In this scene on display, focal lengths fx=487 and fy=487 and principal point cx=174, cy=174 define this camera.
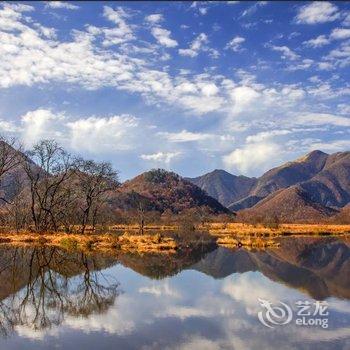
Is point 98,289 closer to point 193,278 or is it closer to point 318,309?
point 193,278

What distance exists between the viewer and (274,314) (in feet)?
69.8

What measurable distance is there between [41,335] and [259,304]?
35.0ft

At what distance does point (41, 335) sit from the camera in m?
17.2

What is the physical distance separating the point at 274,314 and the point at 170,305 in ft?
16.2

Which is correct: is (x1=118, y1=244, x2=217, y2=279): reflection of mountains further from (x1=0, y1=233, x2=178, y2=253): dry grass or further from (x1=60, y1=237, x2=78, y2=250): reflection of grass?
(x1=60, y1=237, x2=78, y2=250): reflection of grass

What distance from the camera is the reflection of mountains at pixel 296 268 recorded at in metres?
29.6

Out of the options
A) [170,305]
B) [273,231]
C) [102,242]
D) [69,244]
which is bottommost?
[170,305]

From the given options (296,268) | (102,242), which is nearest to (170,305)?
(296,268)

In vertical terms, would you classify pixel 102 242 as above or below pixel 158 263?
above

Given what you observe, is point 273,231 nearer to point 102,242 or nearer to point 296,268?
point 102,242

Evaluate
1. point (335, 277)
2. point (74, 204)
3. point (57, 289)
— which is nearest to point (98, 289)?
point (57, 289)

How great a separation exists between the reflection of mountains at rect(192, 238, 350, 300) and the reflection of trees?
9.66 meters
